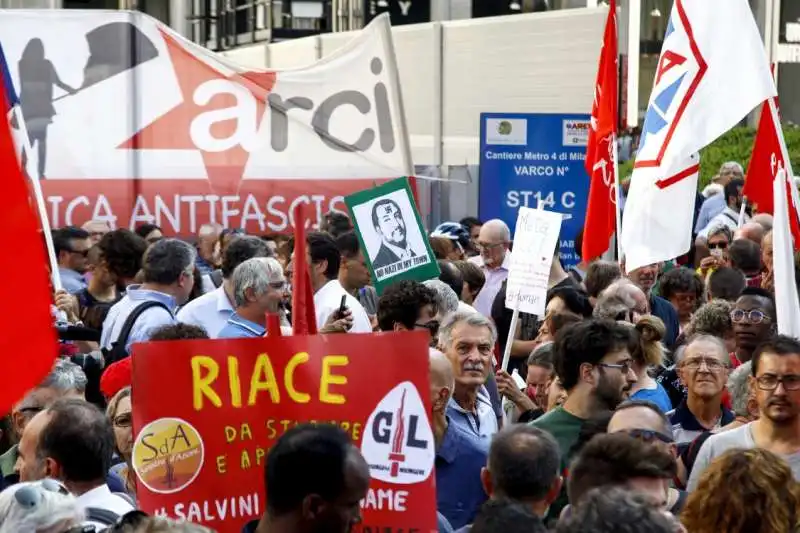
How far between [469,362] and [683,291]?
407cm

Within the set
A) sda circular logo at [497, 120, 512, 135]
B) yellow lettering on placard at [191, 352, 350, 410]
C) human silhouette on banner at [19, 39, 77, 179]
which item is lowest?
yellow lettering on placard at [191, 352, 350, 410]

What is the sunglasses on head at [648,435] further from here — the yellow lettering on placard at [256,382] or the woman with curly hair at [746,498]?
the yellow lettering on placard at [256,382]

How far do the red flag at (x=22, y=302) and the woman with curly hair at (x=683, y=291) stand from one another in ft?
21.5

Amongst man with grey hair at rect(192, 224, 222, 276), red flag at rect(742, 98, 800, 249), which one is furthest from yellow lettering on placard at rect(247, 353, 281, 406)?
man with grey hair at rect(192, 224, 222, 276)

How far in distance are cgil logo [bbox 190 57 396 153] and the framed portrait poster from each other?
3636 mm

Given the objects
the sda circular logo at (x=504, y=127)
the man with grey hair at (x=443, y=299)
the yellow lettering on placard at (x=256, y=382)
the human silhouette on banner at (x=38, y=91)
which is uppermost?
the human silhouette on banner at (x=38, y=91)

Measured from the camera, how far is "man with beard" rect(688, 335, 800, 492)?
6.11 m

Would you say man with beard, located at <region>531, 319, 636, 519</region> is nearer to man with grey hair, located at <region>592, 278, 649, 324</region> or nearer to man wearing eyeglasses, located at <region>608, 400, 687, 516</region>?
man wearing eyeglasses, located at <region>608, 400, 687, 516</region>

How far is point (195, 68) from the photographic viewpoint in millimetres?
12586

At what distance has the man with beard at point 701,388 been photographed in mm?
7223

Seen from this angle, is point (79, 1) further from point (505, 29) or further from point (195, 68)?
point (195, 68)

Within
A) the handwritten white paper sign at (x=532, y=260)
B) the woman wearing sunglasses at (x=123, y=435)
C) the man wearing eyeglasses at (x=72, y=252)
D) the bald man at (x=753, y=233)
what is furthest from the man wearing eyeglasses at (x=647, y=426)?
the bald man at (x=753, y=233)

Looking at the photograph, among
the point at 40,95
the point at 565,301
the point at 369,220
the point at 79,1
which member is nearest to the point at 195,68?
the point at 40,95

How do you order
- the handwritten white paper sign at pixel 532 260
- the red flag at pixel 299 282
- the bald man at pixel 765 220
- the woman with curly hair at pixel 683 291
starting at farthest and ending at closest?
the bald man at pixel 765 220
the woman with curly hair at pixel 683 291
the handwritten white paper sign at pixel 532 260
the red flag at pixel 299 282
